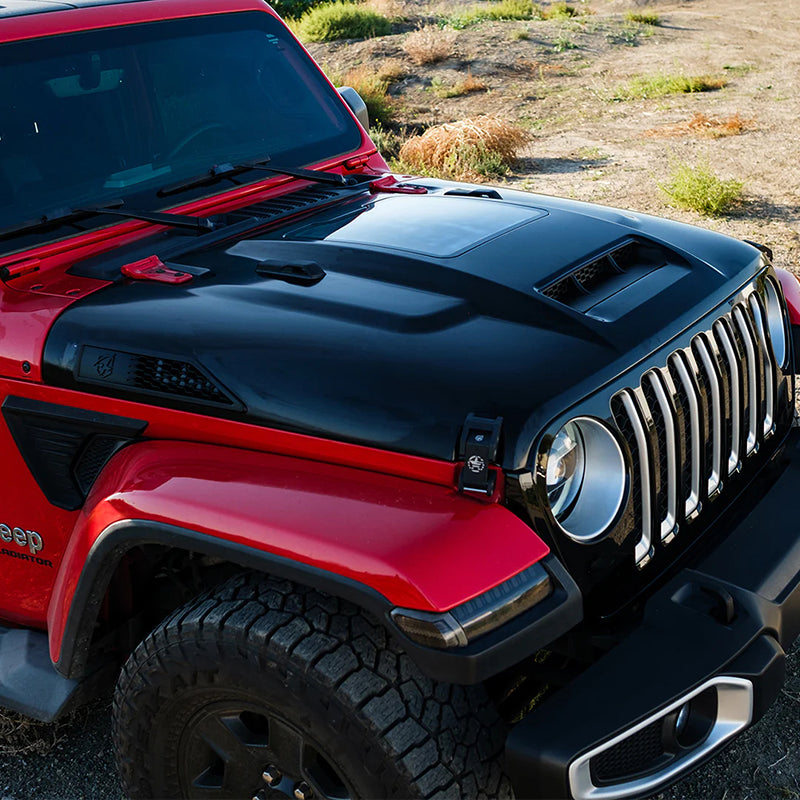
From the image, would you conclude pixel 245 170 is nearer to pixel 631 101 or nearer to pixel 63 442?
pixel 63 442

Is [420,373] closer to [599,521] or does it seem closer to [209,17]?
[599,521]

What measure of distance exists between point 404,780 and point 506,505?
0.54 metres

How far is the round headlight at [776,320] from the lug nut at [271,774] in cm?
176

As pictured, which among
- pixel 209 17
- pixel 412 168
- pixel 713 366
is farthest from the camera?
pixel 412 168

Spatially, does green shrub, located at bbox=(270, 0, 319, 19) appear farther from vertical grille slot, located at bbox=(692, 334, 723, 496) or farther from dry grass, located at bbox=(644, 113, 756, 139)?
Answer: vertical grille slot, located at bbox=(692, 334, 723, 496)

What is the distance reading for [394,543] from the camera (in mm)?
1771

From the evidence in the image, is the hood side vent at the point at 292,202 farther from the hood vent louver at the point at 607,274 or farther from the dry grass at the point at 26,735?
the dry grass at the point at 26,735

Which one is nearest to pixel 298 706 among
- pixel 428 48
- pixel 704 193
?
pixel 704 193

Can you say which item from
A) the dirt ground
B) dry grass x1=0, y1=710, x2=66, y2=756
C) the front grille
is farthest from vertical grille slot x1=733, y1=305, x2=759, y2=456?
the dirt ground

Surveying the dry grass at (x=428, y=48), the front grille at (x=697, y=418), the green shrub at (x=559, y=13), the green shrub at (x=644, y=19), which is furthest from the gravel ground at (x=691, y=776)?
the green shrub at (x=559, y=13)

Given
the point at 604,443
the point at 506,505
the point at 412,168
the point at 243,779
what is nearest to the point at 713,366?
the point at 604,443

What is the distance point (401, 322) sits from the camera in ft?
6.96

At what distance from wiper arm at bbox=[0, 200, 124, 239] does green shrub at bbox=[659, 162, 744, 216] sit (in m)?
5.87

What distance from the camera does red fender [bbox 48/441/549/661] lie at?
175 cm
